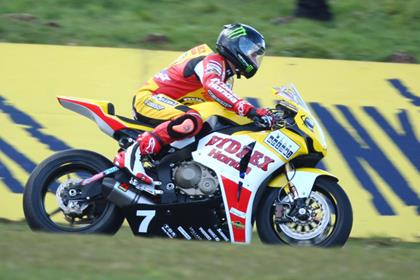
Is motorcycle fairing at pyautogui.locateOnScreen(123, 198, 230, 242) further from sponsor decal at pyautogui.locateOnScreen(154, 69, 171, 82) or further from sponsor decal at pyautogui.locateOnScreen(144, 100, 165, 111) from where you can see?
sponsor decal at pyautogui.locateOnScreen(154, 69, 171, 82)

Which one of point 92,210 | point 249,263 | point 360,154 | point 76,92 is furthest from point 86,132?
point 249,263

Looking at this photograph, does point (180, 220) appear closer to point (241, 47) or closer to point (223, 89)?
point (223, 89)

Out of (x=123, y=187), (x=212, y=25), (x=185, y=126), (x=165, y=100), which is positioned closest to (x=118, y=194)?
(x=123, y=187)

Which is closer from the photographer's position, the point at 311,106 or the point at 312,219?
the point at 312,219

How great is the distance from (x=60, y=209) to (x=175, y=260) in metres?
1.93

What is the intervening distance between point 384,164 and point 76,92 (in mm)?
3261

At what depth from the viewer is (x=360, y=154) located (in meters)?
9.80

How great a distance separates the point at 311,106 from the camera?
9.84 metres

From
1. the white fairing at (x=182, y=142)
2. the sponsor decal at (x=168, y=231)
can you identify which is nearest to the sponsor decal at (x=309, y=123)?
the white fairing at (x=182, y=142)

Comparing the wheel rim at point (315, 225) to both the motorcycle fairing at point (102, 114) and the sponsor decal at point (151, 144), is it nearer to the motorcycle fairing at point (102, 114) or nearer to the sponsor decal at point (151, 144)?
the sponsor decal at point (151, 144)

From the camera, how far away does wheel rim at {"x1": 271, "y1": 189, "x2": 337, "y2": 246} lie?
7934 millimetres

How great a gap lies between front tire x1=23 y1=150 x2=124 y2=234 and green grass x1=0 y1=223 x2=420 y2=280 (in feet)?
2.03

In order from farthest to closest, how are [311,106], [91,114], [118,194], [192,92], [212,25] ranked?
[212,25] < [311,106] < [192,92] < [91,114] < [118,194]

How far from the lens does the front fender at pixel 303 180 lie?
26.0ft
